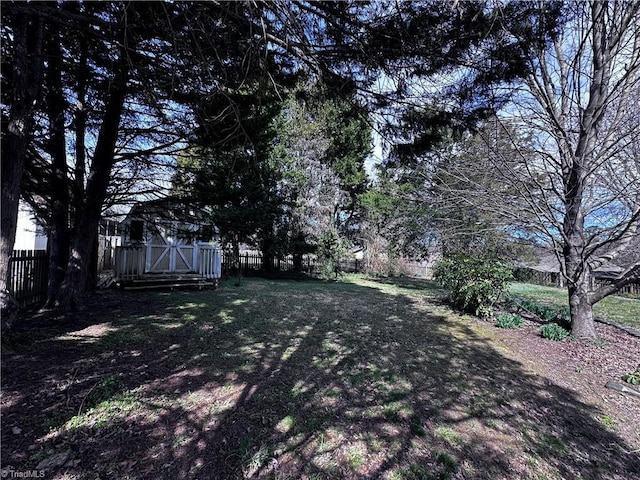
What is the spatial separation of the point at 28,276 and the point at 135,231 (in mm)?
3834

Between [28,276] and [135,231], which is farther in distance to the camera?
[135,231]

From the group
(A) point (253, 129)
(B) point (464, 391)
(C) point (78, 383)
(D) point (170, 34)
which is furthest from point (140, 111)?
(B) point (464, 391)

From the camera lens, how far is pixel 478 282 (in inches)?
269

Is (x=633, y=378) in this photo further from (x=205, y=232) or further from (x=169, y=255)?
(x=169, y=255)

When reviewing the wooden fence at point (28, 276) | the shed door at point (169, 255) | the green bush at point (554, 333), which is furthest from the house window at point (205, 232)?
the green bush at point (554, 333)

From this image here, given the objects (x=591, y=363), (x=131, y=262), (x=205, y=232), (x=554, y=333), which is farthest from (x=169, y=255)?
(x=591, y=363)

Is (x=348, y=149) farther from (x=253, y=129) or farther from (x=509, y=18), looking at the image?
(x=509, y=18)

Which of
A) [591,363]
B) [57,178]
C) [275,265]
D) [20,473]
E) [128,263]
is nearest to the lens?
[20,473]

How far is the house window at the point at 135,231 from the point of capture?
8772mm

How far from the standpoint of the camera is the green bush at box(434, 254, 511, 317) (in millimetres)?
6711

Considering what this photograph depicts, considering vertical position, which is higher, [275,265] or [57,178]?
[57,178]

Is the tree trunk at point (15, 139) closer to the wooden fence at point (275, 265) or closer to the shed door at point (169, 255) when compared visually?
the shed door at point (169, 255)

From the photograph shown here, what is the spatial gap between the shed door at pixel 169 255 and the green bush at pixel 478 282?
8472 millimetres

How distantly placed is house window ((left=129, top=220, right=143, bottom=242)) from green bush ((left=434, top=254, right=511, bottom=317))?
351 inches
